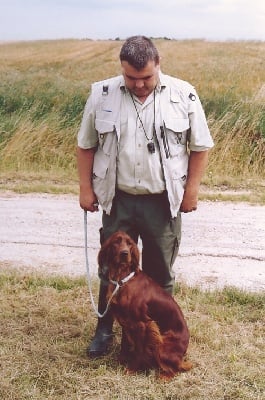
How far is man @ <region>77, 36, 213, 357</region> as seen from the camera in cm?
371

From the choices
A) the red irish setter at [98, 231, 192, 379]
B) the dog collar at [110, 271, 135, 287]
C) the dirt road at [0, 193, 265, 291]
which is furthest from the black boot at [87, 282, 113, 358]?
the dirt road at [0, 193, 265, 291]

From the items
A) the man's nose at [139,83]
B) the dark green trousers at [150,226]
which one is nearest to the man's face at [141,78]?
the man's nose at [139,83]

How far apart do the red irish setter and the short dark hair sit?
0.95 metres

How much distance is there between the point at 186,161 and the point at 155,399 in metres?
1.39

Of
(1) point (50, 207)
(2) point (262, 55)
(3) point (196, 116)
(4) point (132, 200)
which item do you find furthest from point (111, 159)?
(2) point (262, 55)

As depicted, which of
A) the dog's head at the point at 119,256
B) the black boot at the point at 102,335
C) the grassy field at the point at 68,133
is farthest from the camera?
the grassy field at the point at 68,133

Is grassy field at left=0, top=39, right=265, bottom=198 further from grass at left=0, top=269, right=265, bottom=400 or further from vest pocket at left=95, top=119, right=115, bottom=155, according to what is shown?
vest pocket at left=95, top=119, right=115, bottom=155

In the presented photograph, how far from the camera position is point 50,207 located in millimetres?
7961

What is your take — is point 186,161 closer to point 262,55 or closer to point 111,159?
point 111,159

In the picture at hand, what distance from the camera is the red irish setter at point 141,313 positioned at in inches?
147

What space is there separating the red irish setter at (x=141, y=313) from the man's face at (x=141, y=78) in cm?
81

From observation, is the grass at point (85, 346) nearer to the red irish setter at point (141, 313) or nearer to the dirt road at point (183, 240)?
the red irish setter at point (141, 313)

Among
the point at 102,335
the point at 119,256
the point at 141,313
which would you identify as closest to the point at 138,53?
the point at 119,256

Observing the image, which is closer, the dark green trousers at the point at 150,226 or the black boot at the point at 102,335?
the dark green trousers at the point at 150,226
